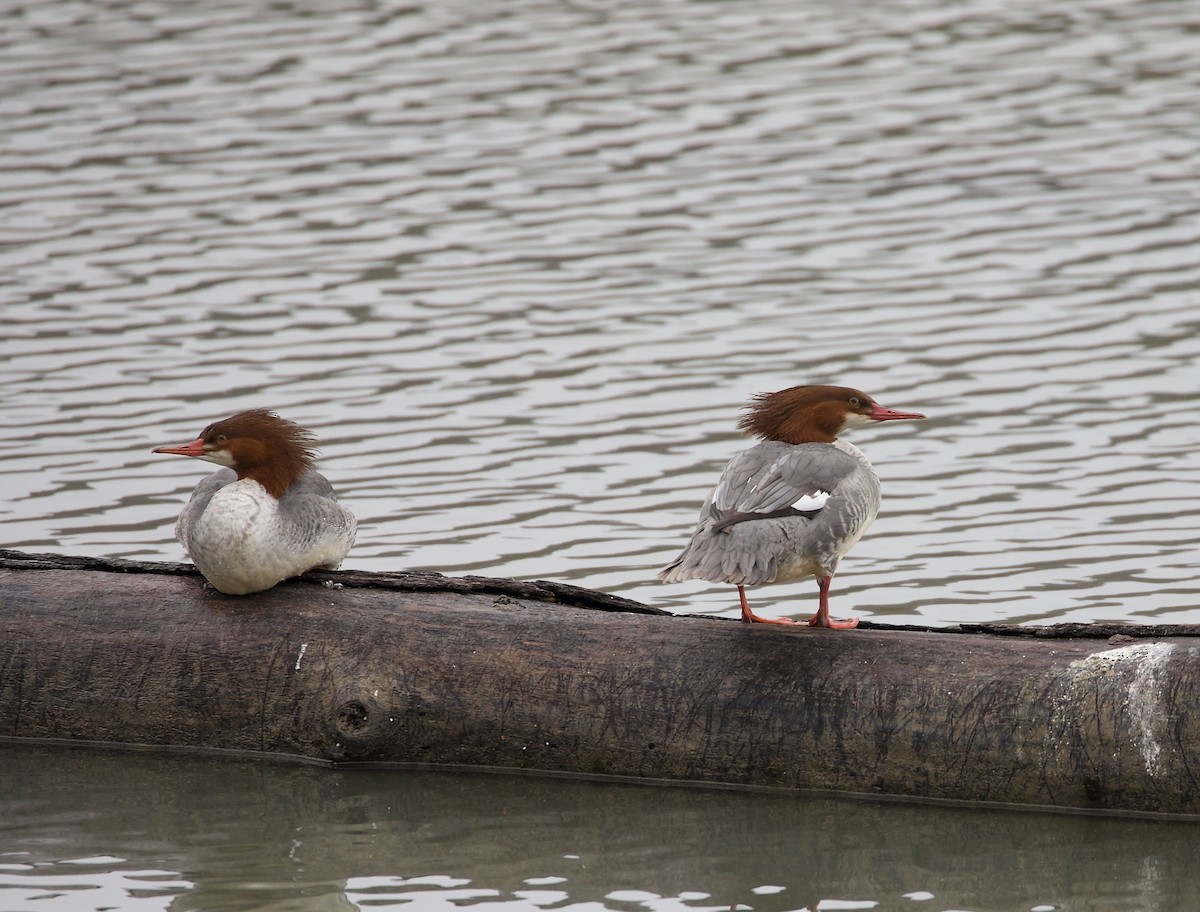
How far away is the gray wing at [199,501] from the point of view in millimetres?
6547

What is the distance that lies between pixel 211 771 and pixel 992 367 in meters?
6.09

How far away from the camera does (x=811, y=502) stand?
234 inches

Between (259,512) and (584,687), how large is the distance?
1.22 meters

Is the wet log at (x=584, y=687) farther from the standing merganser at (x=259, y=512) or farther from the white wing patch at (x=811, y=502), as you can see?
the white wing patch at (x=811, y=502)

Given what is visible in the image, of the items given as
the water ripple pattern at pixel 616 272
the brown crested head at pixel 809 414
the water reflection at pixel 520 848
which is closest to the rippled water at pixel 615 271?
the water ripple pattern at pixel 616 272

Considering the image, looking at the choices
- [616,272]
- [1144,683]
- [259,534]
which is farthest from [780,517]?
[616,272]

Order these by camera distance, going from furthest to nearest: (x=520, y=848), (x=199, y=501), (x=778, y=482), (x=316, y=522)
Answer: (x=199, y=501), (x=316, y=522), (x=778, y=482), (x=520, y=848)

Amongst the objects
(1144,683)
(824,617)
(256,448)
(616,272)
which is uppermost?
(616,272)

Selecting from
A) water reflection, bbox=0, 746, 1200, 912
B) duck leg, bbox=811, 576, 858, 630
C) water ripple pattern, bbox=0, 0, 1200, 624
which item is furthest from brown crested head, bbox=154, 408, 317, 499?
water ripple pattern, bbox=0, 0, 1200, 624

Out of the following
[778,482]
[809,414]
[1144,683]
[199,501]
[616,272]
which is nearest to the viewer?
[1144,683]

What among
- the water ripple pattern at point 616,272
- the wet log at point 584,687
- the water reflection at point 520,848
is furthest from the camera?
the water ripple pattern at point 616,272

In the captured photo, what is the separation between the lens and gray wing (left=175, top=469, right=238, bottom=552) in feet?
21.5

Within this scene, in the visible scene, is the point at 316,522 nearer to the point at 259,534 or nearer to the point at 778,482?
the point at 259,534

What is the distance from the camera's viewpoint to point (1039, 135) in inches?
644
